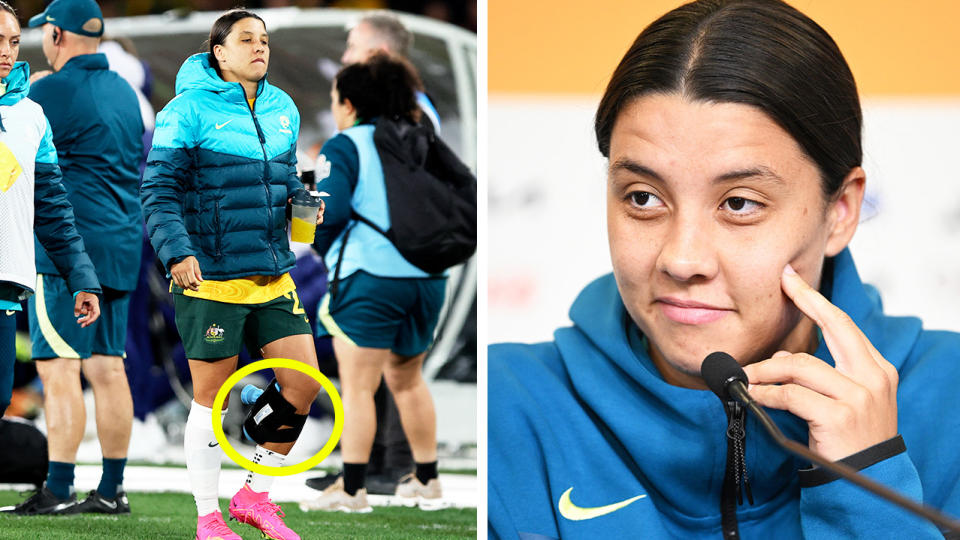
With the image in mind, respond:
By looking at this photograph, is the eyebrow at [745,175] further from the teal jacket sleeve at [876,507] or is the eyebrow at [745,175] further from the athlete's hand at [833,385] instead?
the teal jacket sleeve at [876,507]

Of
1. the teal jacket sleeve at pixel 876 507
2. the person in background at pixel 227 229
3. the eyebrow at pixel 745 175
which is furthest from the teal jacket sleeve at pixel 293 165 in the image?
the teal jacket sleeve at pixel 876 507

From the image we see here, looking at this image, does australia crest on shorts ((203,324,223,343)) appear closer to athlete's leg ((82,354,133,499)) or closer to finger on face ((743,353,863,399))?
athlete's leg ((82,354,133,499))

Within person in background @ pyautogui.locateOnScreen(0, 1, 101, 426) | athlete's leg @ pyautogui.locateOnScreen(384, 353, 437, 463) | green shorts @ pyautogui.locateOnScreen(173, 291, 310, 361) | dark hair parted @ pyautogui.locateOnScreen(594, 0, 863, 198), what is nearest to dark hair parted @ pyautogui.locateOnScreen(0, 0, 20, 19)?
person in background @ pyautogui.locateOnScreen(0, 1, 101, 426)

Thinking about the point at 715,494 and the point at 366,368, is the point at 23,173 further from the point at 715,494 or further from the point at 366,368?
the point at 715,494

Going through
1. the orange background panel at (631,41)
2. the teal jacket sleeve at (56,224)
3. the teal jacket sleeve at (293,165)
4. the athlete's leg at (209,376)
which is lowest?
the athlete's leg at (209,376)

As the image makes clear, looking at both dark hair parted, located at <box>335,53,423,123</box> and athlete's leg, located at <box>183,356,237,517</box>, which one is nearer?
athlete's leg, located at <box>183,356,237,517</box>

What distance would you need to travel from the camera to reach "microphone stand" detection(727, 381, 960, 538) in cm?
153

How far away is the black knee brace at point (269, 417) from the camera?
234cm

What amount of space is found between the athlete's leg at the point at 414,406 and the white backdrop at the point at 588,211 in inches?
23.5

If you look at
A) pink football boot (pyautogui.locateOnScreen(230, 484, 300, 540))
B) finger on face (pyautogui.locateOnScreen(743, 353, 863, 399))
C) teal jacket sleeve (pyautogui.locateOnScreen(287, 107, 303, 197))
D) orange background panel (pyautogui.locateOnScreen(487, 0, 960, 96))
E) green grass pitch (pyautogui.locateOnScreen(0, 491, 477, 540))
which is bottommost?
green grass pitch (pyautogui.locateOnScreen(0, 491, 477, 540))

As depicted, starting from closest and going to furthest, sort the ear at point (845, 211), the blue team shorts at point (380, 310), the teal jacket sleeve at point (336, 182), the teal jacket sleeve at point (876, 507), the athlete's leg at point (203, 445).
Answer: the teal jacket sleeve at point (876, 507) < the ear at point (845, 211) < the athlete's leg at point (203, 445) < the teal jacket sleeve at point (336, 182) < the blue team shorts at point (380, 310)

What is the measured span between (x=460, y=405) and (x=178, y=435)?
779 mm

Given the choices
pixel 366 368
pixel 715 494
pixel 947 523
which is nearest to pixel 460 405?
pixel 366 368

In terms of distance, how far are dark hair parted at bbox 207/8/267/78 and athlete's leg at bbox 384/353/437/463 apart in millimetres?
1001
